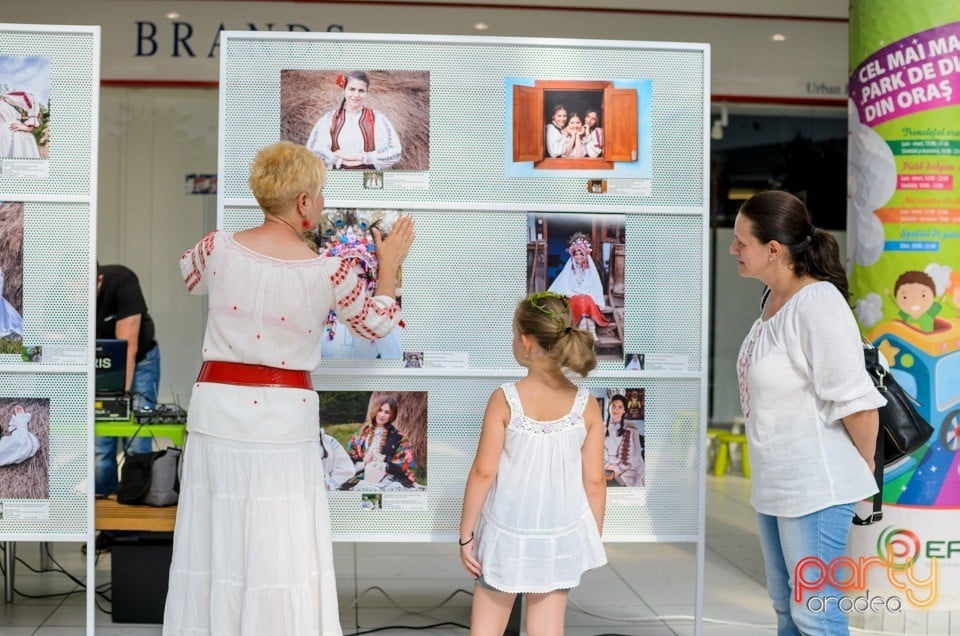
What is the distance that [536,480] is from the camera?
3266mm

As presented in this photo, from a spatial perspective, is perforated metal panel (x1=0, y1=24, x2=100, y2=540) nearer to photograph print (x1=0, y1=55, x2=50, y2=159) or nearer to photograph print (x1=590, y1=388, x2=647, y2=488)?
photograph print (x1=0, y1=55, x2=50, y2=159)

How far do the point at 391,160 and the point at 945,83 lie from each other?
2397 mm

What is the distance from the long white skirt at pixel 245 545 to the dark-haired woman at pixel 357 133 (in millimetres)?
1190

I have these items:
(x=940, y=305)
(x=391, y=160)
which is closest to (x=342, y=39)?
(x=391, y=160)

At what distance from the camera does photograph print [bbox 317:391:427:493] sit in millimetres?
3971

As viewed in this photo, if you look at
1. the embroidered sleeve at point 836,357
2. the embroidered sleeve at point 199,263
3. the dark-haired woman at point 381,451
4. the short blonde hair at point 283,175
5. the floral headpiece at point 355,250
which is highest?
the short blonde hair at point 283,175

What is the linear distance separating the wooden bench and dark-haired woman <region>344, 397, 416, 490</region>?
998 mm

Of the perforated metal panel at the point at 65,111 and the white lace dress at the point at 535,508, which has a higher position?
the perforated metal panel at the point at 65,111

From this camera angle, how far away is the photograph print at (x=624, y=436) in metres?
4.04

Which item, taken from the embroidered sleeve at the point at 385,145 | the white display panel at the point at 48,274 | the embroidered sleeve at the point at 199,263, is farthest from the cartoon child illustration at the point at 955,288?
the white display panel at the point at 48,274

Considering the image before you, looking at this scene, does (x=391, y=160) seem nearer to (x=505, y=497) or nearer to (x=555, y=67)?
(x=555, y=67)

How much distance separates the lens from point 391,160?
12.9 ft

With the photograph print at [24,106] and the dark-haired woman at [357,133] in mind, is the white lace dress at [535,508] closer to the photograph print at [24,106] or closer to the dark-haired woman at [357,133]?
the dark-haired woman at [357,133]

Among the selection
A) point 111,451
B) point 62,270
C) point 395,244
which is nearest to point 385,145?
point 395,244
